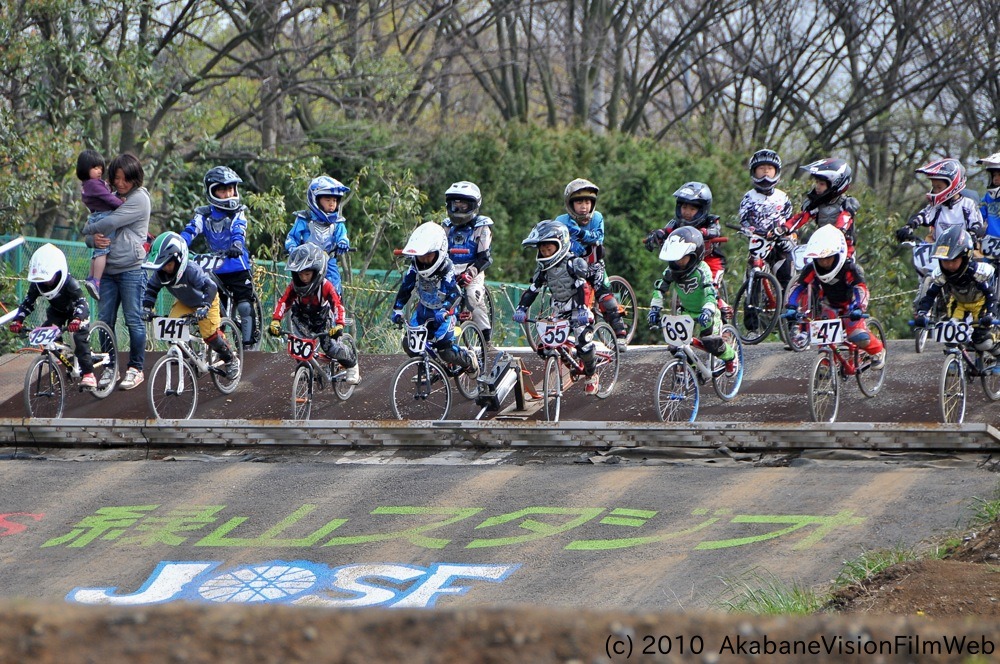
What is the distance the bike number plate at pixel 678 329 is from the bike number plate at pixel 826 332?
3.18 feet

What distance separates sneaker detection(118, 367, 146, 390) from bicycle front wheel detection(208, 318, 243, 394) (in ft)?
2.23

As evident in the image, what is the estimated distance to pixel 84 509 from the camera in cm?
888

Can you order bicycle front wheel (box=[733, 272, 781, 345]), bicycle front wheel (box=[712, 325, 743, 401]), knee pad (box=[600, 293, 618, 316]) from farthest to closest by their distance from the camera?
bicycle front wheel (box=[733, 272, 781, 345]) → knee pad (box=[600, 293, 618, 316]) → bicycle front wheel (box=[712, 325, 743, 401])

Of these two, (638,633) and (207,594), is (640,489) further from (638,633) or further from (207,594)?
(638,633)

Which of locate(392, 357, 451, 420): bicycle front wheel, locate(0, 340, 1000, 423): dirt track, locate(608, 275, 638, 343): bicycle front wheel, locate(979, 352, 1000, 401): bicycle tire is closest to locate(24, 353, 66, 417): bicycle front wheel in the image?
locate(0, 340, 1000, 423): dirt track

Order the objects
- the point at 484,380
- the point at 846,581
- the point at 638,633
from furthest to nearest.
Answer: the point at 484,380 → the point at 846,581 → the point at 638,633

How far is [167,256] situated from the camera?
1122cm

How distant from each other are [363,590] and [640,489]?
2.47 metres

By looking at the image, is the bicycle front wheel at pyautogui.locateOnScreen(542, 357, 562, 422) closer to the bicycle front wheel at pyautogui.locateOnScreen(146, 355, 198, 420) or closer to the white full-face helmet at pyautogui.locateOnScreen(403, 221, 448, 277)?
the white full-face helmet at pyautogui.locateOnScreen(403, 221, 448, 277)

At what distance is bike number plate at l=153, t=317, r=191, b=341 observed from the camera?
37.0 feet

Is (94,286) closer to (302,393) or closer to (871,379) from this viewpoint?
(302,393)

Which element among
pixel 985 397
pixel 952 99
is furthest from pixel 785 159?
pixel 985 397

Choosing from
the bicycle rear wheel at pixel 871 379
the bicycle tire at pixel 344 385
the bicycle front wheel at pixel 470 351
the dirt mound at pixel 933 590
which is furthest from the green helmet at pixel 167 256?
the dirt mound at pixel 933 590

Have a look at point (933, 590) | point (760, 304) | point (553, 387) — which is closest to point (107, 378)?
point (553, 387)
